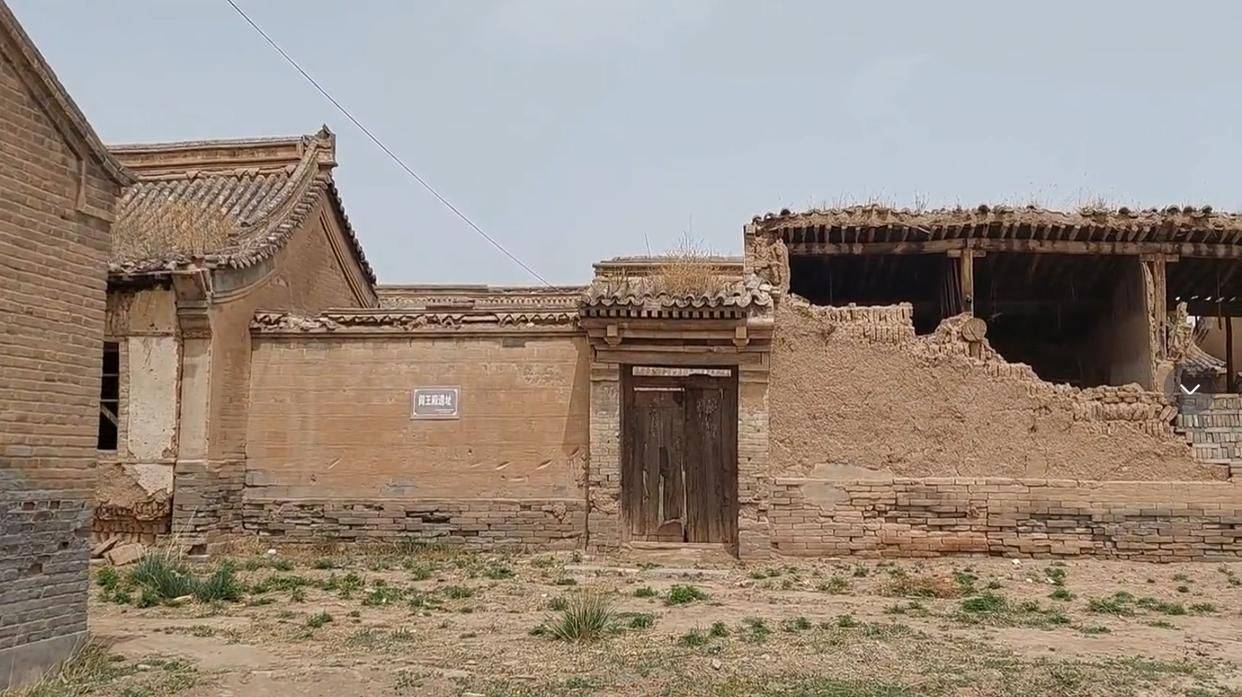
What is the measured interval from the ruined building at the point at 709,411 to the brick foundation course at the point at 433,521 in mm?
28

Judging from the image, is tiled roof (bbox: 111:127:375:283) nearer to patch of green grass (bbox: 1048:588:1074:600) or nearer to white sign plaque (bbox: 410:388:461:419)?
white sign plaque (bbox: 410:388:461:419)

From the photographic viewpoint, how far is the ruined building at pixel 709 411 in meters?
12.2

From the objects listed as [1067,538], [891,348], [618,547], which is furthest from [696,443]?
[1067,538]

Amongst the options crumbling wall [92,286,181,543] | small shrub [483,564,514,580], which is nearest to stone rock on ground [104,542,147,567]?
crumbling wall [92,286,181,543]

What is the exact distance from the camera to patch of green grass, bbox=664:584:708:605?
9922 millimetres

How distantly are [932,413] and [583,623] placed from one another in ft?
19.6

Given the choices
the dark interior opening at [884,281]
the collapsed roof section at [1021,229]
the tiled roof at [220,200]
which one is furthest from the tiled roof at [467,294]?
the collapsed roof section at [1021,229]

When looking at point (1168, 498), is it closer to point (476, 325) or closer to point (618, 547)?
point (618, 547)

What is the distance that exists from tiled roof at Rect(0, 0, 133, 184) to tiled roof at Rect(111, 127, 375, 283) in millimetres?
5319

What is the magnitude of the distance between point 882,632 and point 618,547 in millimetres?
4722

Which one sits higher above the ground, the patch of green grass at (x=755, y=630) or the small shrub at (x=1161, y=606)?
the small shrub at (x=1161, y=606)

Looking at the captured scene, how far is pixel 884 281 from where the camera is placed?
47.2ft

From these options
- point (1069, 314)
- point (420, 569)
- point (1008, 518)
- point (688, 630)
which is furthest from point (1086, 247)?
point (420, 569)

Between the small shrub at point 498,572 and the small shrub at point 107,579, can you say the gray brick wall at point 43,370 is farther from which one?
the small shrub at point 498,572
